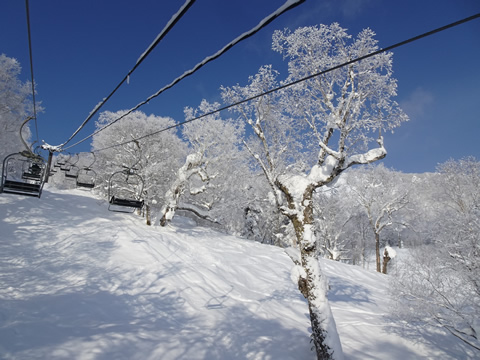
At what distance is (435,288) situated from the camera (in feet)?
24.8

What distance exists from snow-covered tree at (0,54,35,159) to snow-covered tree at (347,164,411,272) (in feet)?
99.7

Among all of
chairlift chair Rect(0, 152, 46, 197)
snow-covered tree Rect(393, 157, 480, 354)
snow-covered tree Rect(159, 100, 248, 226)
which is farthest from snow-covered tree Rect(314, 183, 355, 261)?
chairlift chair Rect(0, 152, 46, 197)

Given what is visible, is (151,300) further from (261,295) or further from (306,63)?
(306,63)

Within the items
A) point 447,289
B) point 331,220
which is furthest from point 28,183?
point 331,220

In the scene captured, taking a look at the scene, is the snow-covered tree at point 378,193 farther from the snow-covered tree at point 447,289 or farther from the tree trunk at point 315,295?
the tree trunk at point 315,295

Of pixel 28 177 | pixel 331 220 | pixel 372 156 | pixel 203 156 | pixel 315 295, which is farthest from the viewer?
pixel 331 220

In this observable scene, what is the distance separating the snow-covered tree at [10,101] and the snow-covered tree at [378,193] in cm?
3040

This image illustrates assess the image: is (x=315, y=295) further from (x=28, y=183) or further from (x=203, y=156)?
(x=203, y=156)

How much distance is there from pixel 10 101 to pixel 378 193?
32290mm

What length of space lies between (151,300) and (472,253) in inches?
419

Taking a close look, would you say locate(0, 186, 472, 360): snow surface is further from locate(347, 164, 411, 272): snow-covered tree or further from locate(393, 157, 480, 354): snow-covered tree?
locate(347, 164, 411, 272): snow-covered tree

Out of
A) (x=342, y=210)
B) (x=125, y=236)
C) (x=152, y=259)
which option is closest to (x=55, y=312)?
(x=152, y=259)

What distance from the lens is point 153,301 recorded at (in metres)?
8.88

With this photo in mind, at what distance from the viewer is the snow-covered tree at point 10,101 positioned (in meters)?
19.3
